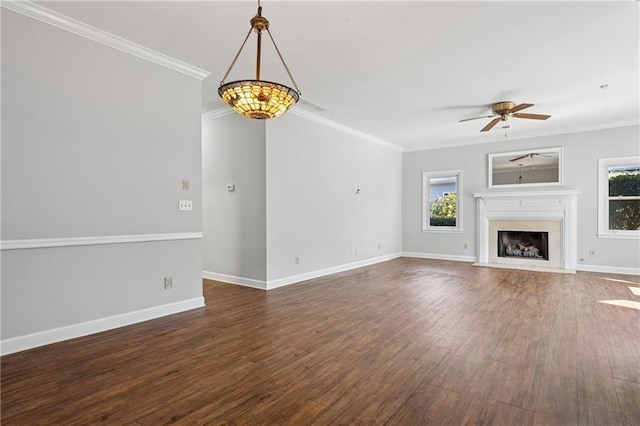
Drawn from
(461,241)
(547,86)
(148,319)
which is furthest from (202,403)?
(461,241)

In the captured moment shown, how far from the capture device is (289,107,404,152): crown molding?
555 cm

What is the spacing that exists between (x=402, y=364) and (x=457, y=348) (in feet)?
2.01

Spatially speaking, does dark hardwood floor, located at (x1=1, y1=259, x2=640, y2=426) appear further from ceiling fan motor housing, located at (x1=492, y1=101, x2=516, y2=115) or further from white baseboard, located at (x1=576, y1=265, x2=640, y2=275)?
white baseboard, located at (x1=576, y1=265, x2=640, y2=275)

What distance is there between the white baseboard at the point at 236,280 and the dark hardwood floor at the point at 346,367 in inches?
31.2

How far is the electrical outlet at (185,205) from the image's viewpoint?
12.6 feet

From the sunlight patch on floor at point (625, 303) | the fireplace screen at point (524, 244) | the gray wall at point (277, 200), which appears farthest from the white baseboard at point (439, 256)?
the sunlight patch on floor at point (625, 303)

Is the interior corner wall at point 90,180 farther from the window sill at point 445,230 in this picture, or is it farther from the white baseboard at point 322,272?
the window sill at point 445,230

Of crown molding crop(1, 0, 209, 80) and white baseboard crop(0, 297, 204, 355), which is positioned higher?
crown molding crop(1, 0, 209, 80)

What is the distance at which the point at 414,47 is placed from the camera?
3.44 metres

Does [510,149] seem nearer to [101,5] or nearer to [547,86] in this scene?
[547,86]

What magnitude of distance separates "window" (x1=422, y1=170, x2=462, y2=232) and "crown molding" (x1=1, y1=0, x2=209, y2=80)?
627 centimetres

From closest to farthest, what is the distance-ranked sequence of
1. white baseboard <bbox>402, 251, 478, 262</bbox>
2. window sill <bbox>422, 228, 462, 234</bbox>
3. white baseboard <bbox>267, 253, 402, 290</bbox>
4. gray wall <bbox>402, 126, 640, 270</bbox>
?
white baseboard <bbox>267, 253, 402, 290</bbox>, gray wall <bbox>402, 126, 640, 270</bbox>, white baseboard <bbox>402, 251, 478, 262</bbox>, window sill <bbox>422, 228, 462, 234</bbox>

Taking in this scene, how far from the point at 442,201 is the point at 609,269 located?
348 centimetres

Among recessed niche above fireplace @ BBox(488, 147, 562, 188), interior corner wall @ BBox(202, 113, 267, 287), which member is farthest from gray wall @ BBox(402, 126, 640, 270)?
interior corner wall @ BBox(202, 113, 267, 287)
